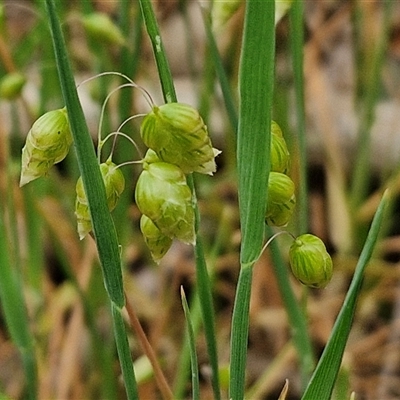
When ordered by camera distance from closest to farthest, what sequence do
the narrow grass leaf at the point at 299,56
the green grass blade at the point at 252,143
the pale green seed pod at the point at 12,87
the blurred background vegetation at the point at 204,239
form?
the green grass blade at the point at 252,143 → the narrow grass leaf at the point at 299,56 → the pale green seed pod at the point at 12,87 → the blurred background vegetation at the point at 204,239

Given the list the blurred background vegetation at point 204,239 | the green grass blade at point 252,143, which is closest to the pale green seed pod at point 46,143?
the green grass blade at point 252,143

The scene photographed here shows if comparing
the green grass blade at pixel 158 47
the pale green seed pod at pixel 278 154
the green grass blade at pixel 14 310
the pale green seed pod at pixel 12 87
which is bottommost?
the green grass blade at pixel 14 310

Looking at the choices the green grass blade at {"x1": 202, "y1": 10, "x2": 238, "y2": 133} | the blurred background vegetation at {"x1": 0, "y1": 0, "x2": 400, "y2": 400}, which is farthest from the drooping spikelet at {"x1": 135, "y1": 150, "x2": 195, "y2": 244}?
the blurred background vegetation at {"x1": 0, "y1": 0, "x2": 400, "y2": 400}

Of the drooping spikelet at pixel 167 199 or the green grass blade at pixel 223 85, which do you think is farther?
the green grass blade at pixel 223 85

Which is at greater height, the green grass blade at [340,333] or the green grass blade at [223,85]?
the green grass blade at [223,85]

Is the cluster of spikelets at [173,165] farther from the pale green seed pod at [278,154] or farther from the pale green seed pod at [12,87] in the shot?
the pale green seed pod at [12,87]

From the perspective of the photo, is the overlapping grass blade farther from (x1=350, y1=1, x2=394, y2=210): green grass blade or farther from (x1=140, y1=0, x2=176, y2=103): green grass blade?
(x1=350, y1=1, x2=394, y2=210): green grass blade

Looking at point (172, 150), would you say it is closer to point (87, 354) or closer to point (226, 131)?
point (87, 354)

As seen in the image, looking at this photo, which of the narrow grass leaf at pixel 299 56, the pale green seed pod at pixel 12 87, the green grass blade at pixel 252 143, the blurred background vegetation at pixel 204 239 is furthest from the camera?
the blurred background vegetation at pixel 204 239
